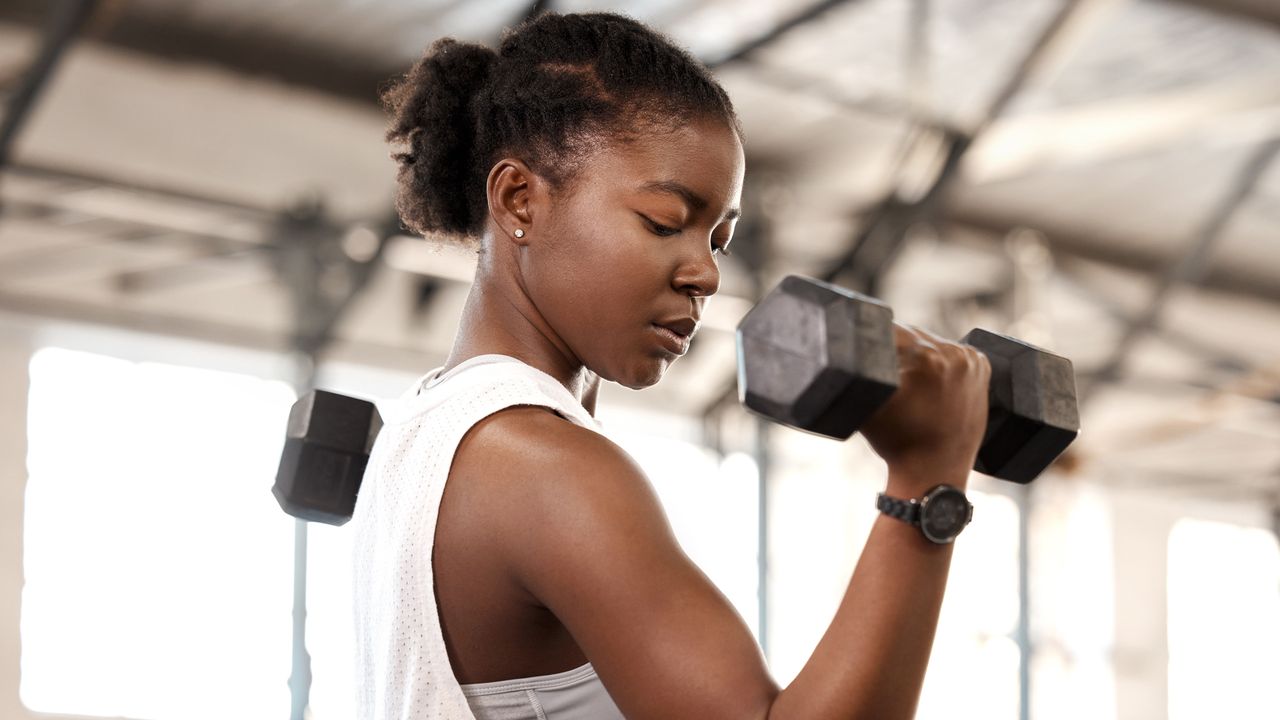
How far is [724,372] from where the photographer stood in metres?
10.9

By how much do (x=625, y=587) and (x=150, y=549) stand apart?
8163 millimetres

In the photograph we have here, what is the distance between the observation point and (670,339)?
1297 mm

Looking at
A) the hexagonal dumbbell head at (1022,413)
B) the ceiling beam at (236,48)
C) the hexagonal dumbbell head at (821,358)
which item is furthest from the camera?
the ceiling beam at (236,48)

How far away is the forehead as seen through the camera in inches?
49.9

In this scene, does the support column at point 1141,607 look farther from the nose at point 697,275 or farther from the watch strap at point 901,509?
the watch strap at point 901,509

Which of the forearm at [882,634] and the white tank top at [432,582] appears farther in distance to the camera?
the white tank top at [432,582]

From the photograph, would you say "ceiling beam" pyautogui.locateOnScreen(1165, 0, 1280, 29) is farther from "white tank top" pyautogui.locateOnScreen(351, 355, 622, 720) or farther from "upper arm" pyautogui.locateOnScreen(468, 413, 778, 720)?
"upper arm" pyautogui.locateOnScreen(468, 413, 778, 720)

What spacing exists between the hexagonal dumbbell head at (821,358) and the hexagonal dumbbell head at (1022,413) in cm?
16

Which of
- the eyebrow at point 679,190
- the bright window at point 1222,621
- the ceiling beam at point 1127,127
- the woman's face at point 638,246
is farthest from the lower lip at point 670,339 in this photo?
the bright window at point 1222,621

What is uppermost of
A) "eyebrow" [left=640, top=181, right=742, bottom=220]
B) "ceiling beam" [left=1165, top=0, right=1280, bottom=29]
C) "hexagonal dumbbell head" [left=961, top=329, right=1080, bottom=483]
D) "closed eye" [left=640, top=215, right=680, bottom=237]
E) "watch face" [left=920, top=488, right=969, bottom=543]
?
"ceiling beam" [left=1165, top=0, right=1280, bottom=29]

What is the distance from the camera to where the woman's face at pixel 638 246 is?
126cm

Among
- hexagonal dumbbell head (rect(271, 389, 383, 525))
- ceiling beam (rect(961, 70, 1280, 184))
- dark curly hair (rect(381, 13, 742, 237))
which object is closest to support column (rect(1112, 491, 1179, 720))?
ceiling beam (rect(961, 70, 1280, 184))

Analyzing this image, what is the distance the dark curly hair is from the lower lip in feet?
0.49

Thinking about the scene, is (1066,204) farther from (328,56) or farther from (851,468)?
(328,56)
